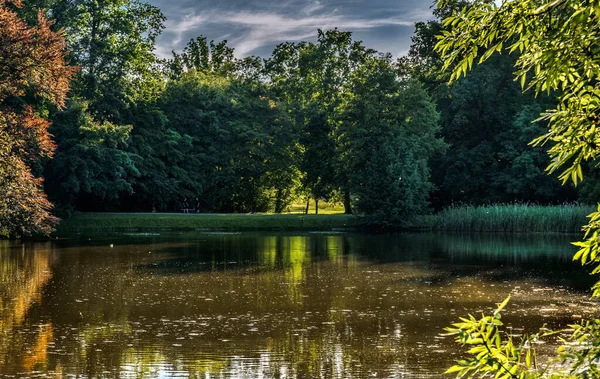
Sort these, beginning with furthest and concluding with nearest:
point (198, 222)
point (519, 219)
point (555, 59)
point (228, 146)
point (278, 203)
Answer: point (278, 203) < point (228, 146) < point (198, 222) < point (519, 219) < point (555, 59)

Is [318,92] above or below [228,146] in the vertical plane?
above

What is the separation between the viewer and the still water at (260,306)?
9.76 metres

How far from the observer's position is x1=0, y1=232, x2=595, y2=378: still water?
9758mm

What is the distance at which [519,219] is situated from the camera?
39.2 meters

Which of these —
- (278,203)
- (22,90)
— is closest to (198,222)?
(278,203)

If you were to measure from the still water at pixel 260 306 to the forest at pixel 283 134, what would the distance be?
534 inches

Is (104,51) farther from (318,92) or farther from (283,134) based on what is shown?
(318,92)

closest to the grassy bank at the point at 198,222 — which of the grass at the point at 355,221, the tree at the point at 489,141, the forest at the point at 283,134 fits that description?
the grass at the point at 355,221

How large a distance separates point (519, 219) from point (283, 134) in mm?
17681

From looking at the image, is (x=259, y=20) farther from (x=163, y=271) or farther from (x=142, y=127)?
(x=163, y=271)

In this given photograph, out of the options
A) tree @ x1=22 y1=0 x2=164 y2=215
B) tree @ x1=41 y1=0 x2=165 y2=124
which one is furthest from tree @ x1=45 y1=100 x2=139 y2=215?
tree @ x1=41 y1=0 x2=165 y2=124

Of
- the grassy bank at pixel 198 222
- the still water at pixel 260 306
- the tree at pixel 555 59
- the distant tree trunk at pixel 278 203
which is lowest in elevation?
the still water at pixel 260 306

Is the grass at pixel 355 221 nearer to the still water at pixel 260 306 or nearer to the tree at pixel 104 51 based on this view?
the tree at pixel 104 51

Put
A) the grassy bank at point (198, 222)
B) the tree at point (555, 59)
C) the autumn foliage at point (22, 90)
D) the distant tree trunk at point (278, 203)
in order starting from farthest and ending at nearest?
1. the distant tree trunk at point (278, 203)
2. the grassy bank at point (198, 222)
3. the autumn foliage at point (22, 90)
4. the tree at point (555, 59)
